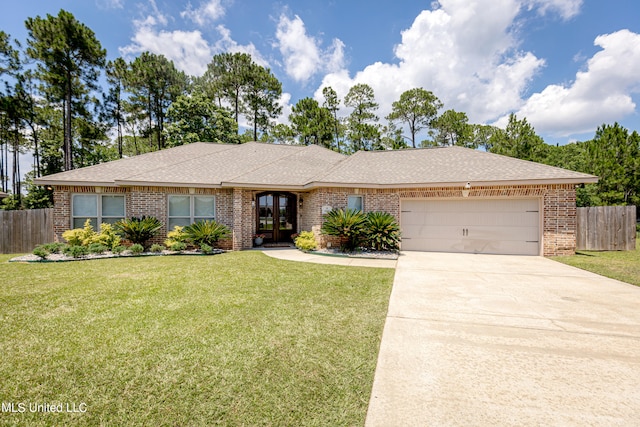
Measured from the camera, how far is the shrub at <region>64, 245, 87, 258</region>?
A: 8539 millimetres

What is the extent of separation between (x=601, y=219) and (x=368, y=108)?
22.0m

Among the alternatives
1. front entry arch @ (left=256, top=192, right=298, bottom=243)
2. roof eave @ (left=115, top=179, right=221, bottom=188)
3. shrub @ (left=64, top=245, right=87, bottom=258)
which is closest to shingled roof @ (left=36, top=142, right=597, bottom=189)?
roof eave @ (left=115, top=179, right=221, bottom=188)

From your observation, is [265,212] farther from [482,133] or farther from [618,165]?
[482,133]

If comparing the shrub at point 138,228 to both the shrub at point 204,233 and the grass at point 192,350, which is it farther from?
the grass at point 192,350

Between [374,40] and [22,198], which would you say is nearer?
[374,40]

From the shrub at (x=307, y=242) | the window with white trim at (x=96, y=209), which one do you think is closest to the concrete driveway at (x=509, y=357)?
the shrub at (x=307, y=242)

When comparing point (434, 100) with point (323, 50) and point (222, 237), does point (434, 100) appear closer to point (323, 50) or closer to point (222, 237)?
point (323, 50)

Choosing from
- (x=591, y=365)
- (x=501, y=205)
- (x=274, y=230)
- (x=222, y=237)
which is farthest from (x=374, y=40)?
(x=591, y=365)

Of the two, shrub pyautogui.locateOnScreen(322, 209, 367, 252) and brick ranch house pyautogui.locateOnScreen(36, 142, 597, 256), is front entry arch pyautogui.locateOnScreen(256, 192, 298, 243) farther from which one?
shrub pyautogui.locateOnScreen(322, 209, 367, 252)

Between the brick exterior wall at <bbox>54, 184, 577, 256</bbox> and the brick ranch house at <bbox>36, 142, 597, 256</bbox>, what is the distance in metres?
0.04

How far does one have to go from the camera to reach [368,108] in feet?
91.7

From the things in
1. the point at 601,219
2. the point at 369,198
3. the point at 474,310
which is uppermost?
the point at 369,198

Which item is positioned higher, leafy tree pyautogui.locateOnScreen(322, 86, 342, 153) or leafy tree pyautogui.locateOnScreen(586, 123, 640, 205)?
leafy tree pyautogui.locateOnScreen(322, 86, 342, 153)

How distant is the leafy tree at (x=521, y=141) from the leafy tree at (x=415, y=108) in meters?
9.97
